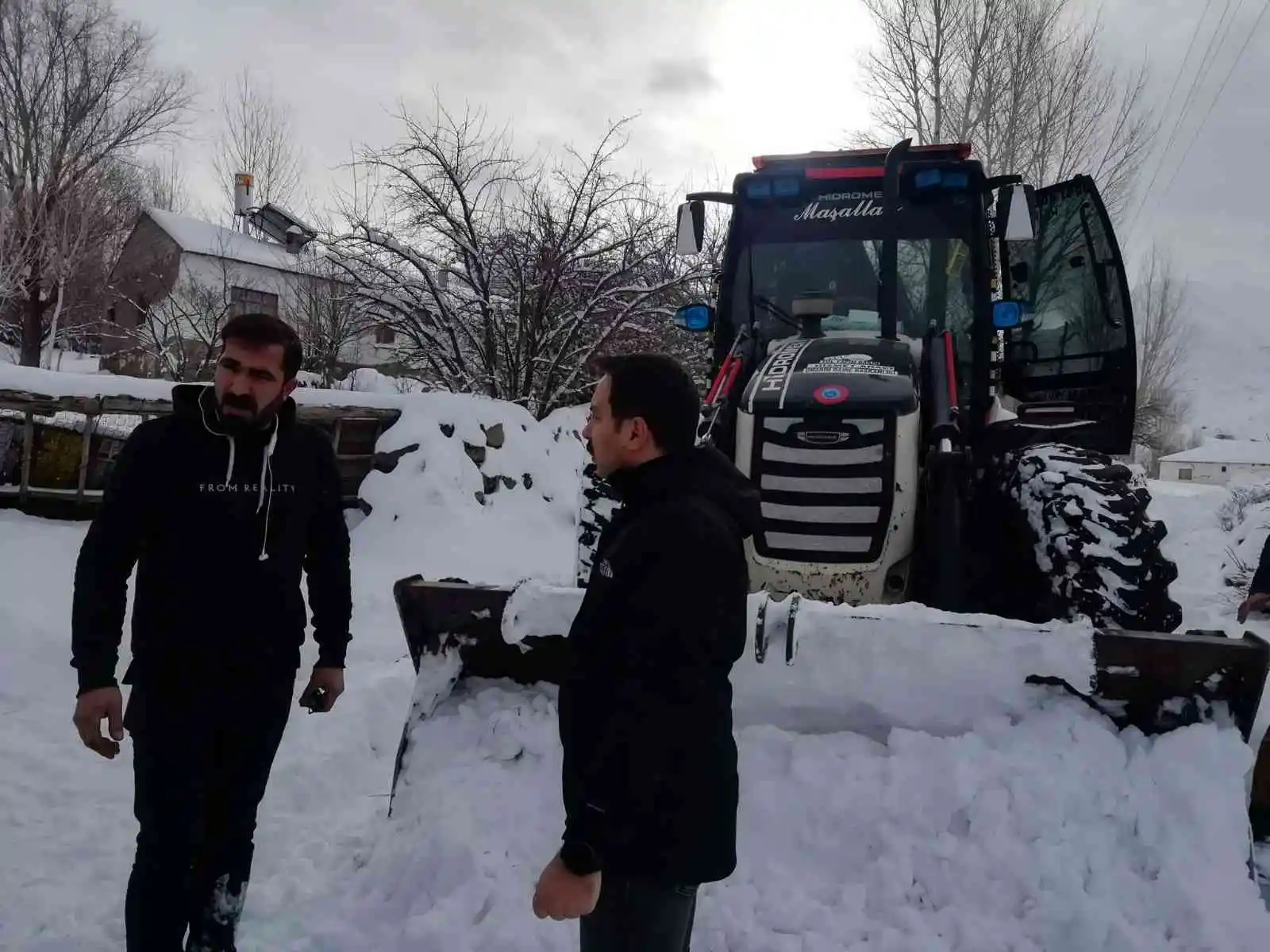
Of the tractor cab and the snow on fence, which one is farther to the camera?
the snow on fence

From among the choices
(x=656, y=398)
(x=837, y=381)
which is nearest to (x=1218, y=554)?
(x=837, y=381)

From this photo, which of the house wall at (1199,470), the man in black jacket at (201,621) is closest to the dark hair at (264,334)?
the man in black jacket at (201,621)

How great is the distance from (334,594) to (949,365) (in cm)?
270

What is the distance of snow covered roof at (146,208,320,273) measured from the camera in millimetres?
28406

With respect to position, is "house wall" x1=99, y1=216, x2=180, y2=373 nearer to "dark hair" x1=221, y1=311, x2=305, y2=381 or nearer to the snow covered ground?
the snow covered ground

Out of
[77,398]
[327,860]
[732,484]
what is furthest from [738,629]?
[77,398]

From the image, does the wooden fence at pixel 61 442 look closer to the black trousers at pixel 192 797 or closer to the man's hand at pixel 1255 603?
the black trousers at pixel 192 797

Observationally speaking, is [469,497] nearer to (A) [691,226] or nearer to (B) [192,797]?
(A) [691,226]

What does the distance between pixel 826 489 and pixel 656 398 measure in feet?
6.64

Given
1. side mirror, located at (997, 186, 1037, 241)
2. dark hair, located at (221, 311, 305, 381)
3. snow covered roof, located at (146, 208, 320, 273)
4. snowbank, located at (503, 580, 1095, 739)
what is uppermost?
snow covered roof, located at (146, 208, 320, 273)

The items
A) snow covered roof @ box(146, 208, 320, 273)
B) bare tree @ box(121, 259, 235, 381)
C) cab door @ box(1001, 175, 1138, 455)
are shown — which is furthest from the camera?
snow covered roof @ box(146, 208, 320, 273)

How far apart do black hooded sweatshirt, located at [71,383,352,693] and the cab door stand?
347 cm

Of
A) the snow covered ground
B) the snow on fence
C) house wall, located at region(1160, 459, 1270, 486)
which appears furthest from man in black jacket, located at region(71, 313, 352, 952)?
house wall, located at region(1160, 459, 1270, 486)

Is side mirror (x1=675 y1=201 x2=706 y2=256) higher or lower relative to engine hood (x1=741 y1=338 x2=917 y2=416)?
higher
